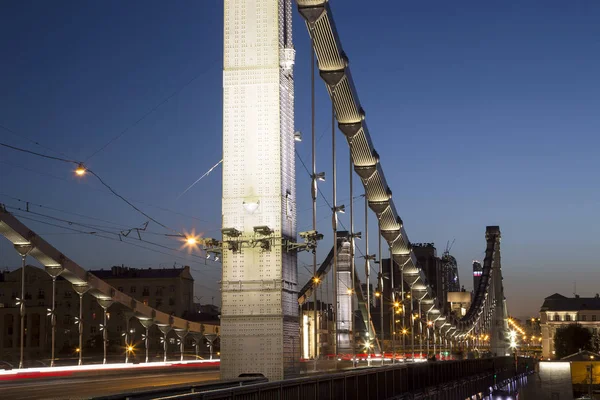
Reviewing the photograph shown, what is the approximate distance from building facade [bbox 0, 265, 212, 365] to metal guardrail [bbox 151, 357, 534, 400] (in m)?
72.9

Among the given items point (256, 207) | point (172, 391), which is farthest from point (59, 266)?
point (172, 391)

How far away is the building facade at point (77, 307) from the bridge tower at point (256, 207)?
84.2 meters

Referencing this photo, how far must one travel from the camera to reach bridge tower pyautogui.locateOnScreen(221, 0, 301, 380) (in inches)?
1011

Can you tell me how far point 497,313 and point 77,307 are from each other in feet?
217

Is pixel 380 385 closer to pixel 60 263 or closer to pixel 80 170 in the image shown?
pixel 80 170

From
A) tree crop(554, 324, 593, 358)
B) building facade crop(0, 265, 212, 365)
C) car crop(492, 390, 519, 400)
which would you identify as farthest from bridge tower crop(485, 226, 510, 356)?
car crop(492, 390, 519, 400)

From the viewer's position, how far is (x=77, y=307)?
120 meters

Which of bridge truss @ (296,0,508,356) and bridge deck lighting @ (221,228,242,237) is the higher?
bridge truss @ (296,0,508,356)

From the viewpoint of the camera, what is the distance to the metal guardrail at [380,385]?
1510 cm

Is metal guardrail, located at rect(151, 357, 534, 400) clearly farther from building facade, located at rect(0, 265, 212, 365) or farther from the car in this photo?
building facade, located at rect(0, 265, 212, 365)

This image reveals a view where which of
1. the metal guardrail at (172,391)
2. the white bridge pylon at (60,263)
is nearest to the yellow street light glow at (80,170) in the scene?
the white bridge pylon at (60,263)

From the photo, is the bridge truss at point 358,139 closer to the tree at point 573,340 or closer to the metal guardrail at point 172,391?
the metal guardrail at point 172,391

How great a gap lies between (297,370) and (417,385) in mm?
5163

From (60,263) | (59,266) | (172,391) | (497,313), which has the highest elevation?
(60,263)
